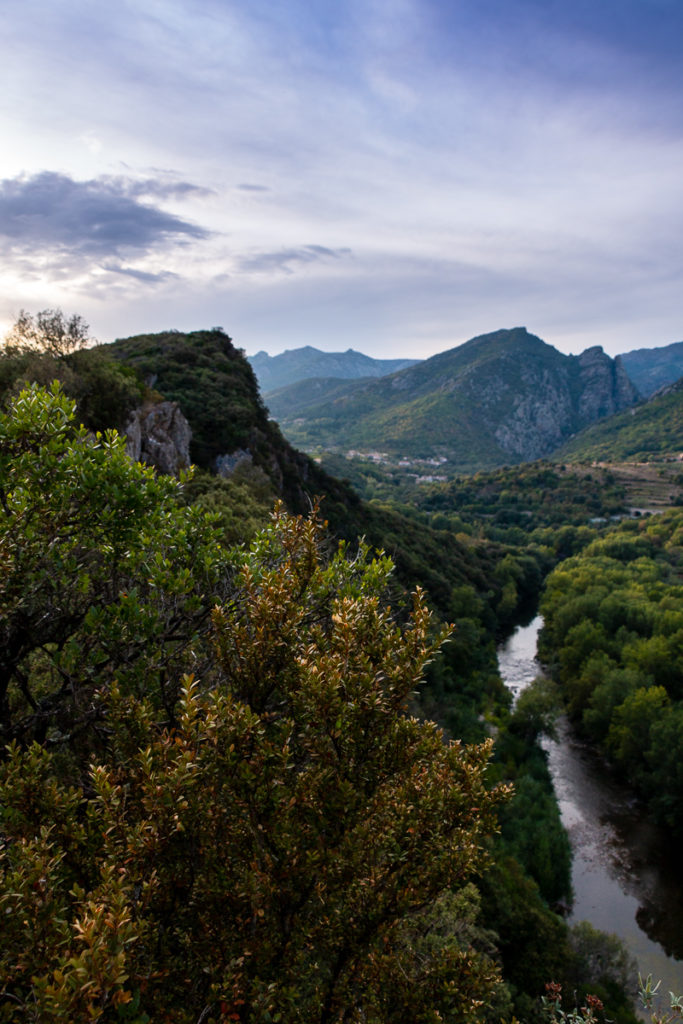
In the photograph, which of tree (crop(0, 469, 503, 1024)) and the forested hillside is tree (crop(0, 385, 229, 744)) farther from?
the forested hillside

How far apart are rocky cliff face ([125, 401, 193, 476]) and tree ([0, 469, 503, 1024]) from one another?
24.2 metres

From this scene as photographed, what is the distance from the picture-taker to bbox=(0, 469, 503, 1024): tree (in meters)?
4.77

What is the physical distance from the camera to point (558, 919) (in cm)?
2228

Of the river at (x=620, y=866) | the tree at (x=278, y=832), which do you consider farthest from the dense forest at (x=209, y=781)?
the river at (x=620, y=866)

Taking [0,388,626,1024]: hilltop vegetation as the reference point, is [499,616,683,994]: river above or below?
below

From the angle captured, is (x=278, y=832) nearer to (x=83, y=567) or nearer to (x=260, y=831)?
(x=260, y=831)

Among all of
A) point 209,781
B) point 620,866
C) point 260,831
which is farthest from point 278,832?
point 620,866

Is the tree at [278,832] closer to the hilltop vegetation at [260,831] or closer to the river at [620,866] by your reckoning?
the hilltop vegetation at [260,831]

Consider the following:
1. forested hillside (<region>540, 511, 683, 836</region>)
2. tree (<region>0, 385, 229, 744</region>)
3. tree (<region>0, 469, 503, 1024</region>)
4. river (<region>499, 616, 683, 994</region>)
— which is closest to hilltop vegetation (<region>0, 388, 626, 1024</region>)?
tree (<region>0, 469, 503, 1024</region>)

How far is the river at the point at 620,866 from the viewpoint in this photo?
2445cm

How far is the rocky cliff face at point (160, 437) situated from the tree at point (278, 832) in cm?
2420

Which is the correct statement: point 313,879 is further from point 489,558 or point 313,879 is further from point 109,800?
point 489,558

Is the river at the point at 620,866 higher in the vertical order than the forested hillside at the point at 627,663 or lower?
lower

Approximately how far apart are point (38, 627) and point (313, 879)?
548cm
